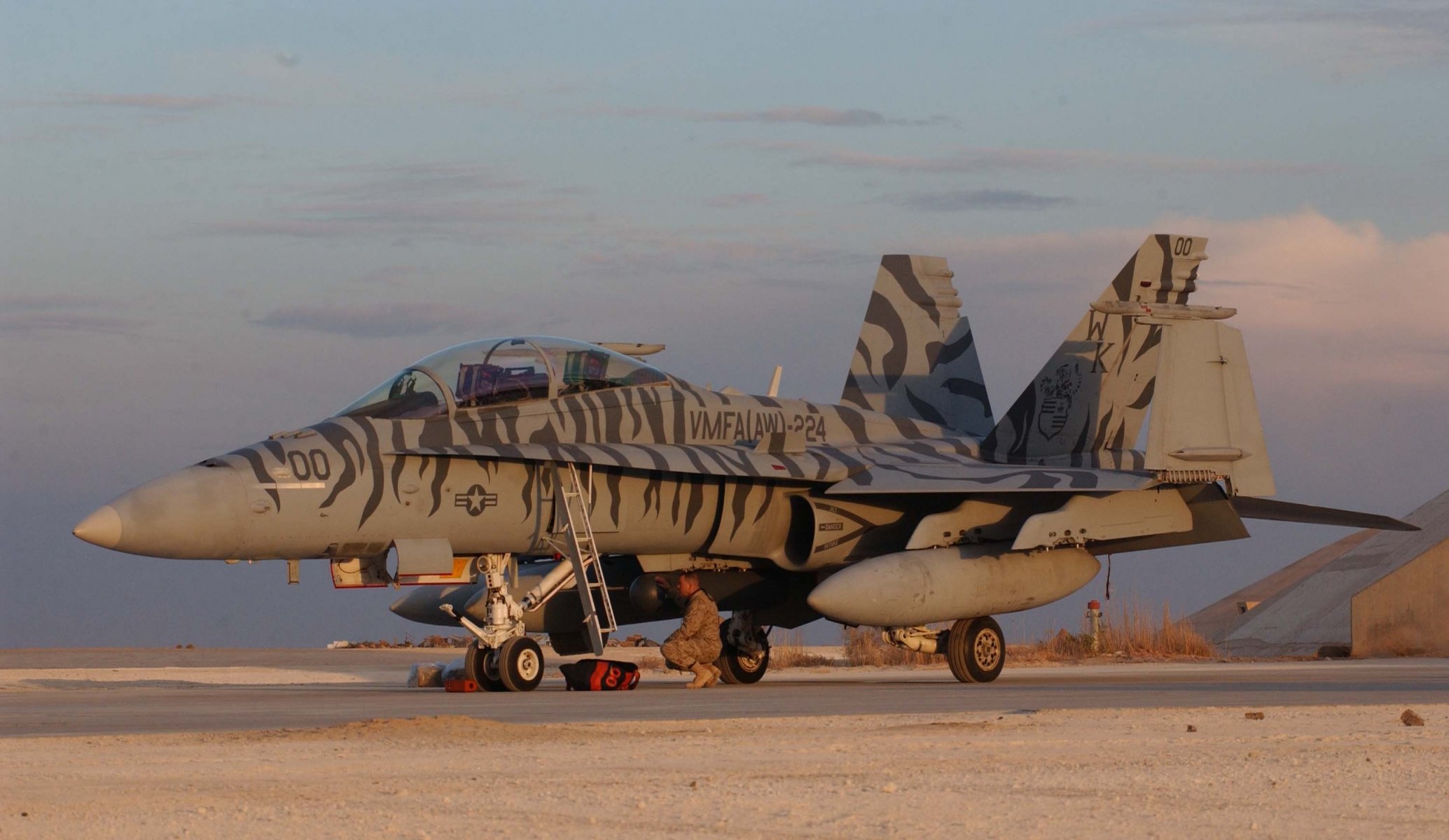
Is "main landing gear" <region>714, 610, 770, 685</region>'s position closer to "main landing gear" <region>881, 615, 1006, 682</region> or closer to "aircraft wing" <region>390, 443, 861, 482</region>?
"main landing gear" <region>881, 615, 1006, 682</region>

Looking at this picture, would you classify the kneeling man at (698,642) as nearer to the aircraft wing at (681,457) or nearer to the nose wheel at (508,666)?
Result: the aircraft wing at (681,457)

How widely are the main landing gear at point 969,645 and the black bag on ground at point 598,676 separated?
259 centimetres

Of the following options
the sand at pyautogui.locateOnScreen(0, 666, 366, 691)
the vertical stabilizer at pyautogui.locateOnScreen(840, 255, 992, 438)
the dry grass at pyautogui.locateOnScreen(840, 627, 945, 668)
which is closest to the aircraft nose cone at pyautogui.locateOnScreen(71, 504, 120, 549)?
the sand at pyautogui.locateOnScreen(0, 666, 366, 691)

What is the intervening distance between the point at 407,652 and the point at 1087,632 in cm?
998

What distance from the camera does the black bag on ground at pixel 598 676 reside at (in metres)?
14.9

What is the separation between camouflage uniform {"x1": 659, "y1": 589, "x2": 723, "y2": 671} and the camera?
609 inches

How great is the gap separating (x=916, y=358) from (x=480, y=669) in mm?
8115

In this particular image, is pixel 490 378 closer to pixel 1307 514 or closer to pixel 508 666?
pixel 508 666

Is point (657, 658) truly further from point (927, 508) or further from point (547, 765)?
point (547, 765)

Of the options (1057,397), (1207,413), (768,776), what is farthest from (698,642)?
(768,776)

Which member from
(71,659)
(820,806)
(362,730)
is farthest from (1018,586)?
(71,659)

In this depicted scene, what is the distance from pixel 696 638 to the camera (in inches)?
614

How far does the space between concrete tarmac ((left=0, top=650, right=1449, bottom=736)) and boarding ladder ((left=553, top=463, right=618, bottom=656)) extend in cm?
78

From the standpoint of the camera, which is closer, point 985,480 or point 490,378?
point 490,378
